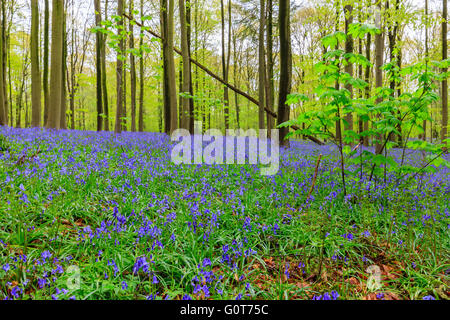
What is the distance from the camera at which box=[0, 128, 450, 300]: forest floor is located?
6.95 ft

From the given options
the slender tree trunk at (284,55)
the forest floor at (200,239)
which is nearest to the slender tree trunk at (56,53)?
the forest floor at (200,239)

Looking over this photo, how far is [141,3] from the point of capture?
16.7 meters

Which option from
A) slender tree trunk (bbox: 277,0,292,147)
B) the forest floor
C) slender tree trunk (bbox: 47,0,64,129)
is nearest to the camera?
the forest floor

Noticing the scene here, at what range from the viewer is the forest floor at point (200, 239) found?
2.12 metres

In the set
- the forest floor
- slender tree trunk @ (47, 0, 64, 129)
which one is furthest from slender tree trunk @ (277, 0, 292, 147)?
slender tree trunk @ (47, 0, 64, 129)

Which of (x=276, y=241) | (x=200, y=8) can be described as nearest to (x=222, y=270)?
(x=276, y=241)

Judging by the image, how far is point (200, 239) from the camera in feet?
9.18

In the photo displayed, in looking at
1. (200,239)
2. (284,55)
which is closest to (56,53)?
(284,55)

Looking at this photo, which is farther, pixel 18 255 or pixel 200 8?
pixel 200 8

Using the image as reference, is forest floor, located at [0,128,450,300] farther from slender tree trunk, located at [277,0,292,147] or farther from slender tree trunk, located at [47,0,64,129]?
slender tree trunk, located at [277,0,292,147]

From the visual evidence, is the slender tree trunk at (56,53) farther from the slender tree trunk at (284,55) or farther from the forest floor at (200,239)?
the slender tree trunk at (284,55)

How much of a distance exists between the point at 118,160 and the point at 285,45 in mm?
8470
